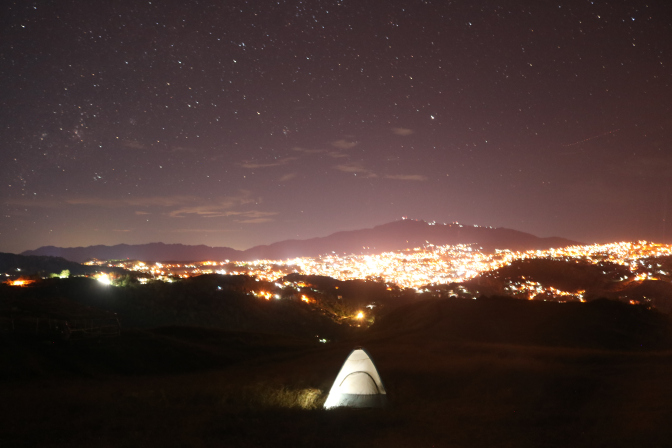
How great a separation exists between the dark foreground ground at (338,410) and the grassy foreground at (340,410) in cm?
5

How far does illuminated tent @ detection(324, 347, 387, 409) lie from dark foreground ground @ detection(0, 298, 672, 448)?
593 mm

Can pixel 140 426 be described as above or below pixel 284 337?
above

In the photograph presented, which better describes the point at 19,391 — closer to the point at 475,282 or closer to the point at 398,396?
the point at 398,396

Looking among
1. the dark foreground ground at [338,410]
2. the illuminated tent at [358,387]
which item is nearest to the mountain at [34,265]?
the dark foreground ground at [338,410]

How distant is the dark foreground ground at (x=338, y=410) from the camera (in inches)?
392

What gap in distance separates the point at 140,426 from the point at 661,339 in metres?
29.8

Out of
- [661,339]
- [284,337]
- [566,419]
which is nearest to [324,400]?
[566,419]

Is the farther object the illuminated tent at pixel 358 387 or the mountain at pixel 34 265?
the mountain at pixel 34 265

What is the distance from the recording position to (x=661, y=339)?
26781 mm

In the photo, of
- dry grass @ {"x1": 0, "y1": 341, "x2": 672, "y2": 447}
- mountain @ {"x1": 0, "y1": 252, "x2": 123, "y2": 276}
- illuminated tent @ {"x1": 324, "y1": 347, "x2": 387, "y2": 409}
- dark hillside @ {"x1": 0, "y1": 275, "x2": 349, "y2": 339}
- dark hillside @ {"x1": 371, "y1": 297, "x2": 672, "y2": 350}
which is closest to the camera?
dry grass @ {"x1": 0, "y1": 341, "x2": 672, "y2": 447}

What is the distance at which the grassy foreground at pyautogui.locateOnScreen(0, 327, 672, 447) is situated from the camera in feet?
32.7

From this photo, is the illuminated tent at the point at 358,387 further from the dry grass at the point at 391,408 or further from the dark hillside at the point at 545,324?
the dark hillside at the point at 545,324

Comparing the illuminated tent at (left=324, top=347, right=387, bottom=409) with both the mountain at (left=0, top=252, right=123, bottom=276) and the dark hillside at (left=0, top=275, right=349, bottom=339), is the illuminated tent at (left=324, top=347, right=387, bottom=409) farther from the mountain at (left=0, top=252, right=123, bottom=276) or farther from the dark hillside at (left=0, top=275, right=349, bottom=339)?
the mountain at (left=0, top=252, right=123, bottom=276)

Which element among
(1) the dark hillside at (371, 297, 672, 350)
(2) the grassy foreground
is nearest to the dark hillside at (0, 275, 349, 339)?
(1) the dark hillside at (371, 297, 672, 350)
